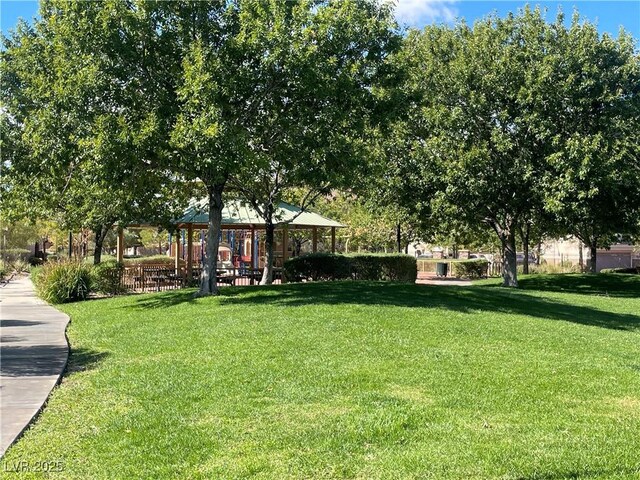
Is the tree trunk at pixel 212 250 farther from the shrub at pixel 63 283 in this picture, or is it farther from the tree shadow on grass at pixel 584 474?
the tree shadow on grass at pixel 584 474

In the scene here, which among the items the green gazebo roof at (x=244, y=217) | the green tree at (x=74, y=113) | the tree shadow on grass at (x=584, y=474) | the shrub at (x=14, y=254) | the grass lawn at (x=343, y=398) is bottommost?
the tree shadow on grass at (x=584, y=474)

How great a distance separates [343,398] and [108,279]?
50.8 ft

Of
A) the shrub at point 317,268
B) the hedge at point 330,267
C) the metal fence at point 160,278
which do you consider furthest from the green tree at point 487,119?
the metal fence at point 160,278

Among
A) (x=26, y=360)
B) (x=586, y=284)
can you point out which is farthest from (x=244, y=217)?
(x=26, y=360)

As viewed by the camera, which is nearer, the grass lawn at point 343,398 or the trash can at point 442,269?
the grass lawn at point 343,398

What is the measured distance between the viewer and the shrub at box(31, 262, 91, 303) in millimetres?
17266

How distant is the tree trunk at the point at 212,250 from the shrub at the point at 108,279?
15.8ft

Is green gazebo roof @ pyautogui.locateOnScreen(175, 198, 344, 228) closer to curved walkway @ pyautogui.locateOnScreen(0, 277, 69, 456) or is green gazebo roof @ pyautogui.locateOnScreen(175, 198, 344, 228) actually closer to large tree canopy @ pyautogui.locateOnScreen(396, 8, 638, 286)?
large tree canopy @ pyautogui.locateOnScreen(396, 8, 638, 286)

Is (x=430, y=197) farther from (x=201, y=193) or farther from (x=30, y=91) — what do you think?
(x=30, y=91)

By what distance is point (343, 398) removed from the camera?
618cm

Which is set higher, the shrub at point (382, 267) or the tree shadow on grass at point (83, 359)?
the shrub at point (382, 267)

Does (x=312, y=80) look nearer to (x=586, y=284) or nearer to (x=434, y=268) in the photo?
(x=586, y=284)

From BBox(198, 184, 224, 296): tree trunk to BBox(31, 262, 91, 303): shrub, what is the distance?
13.1 feet

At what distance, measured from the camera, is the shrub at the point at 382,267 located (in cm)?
2420
